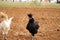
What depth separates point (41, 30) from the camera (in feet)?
39.1

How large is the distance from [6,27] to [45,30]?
10.3 ft

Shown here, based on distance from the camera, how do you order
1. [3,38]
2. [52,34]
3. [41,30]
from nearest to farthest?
[3,38] < [52,34] < [41,30]

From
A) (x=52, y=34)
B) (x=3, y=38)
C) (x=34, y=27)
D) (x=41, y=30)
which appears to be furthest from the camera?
(x=41, y=30)

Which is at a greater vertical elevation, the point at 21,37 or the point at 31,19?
the point at 31,19

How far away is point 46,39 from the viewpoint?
32.6ft

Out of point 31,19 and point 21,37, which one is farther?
point 21,37

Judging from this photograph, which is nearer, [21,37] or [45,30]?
[21,37]

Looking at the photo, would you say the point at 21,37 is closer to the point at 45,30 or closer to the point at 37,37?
the point at 37,37

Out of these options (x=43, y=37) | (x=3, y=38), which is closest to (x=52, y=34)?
(x=43, y=37)

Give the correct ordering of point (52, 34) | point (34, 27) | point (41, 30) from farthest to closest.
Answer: point (41, 30) < point (52, 34) < point (34, 27)

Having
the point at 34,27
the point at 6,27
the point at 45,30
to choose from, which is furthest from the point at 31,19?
the point at 45,30

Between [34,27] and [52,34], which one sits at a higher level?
[34,27]

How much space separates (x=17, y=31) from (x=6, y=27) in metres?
2.19

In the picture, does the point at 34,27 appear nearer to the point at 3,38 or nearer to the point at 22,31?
the point at 3,38
